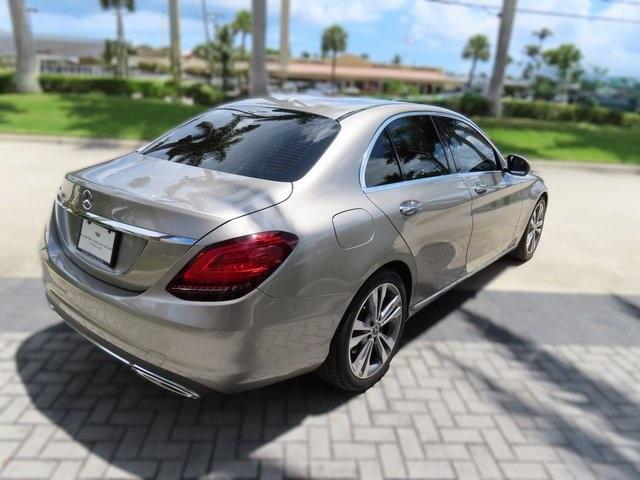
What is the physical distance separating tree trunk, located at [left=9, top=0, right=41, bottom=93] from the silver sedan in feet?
57.2

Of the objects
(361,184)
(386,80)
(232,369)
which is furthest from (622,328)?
(386,80)

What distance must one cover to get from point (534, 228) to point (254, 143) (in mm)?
3661

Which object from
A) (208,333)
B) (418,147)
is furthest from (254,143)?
(208,333)

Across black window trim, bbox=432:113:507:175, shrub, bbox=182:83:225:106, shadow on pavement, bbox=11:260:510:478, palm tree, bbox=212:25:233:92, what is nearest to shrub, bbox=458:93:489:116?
shrub, bbox=182:83:225:106

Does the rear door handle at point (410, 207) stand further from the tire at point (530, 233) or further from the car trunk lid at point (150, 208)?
the tire at point (530, 233)

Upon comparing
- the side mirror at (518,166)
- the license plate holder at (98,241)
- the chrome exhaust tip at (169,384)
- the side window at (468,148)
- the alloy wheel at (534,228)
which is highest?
the side window at (468,148)

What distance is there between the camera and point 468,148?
4.11m

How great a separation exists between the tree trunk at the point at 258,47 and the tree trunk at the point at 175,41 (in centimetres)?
774

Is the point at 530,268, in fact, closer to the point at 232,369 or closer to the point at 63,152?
the point at 232,369

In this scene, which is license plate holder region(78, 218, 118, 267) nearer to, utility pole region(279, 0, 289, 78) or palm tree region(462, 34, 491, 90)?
utility pole region(279, 0, 289, 78)

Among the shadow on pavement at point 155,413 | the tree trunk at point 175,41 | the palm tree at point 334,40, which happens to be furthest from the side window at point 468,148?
the palm tree at point 334,40

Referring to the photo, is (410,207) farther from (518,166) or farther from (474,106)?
(474,106)

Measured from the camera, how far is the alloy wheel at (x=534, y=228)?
5500 millimetres

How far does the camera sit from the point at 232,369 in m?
2.39
